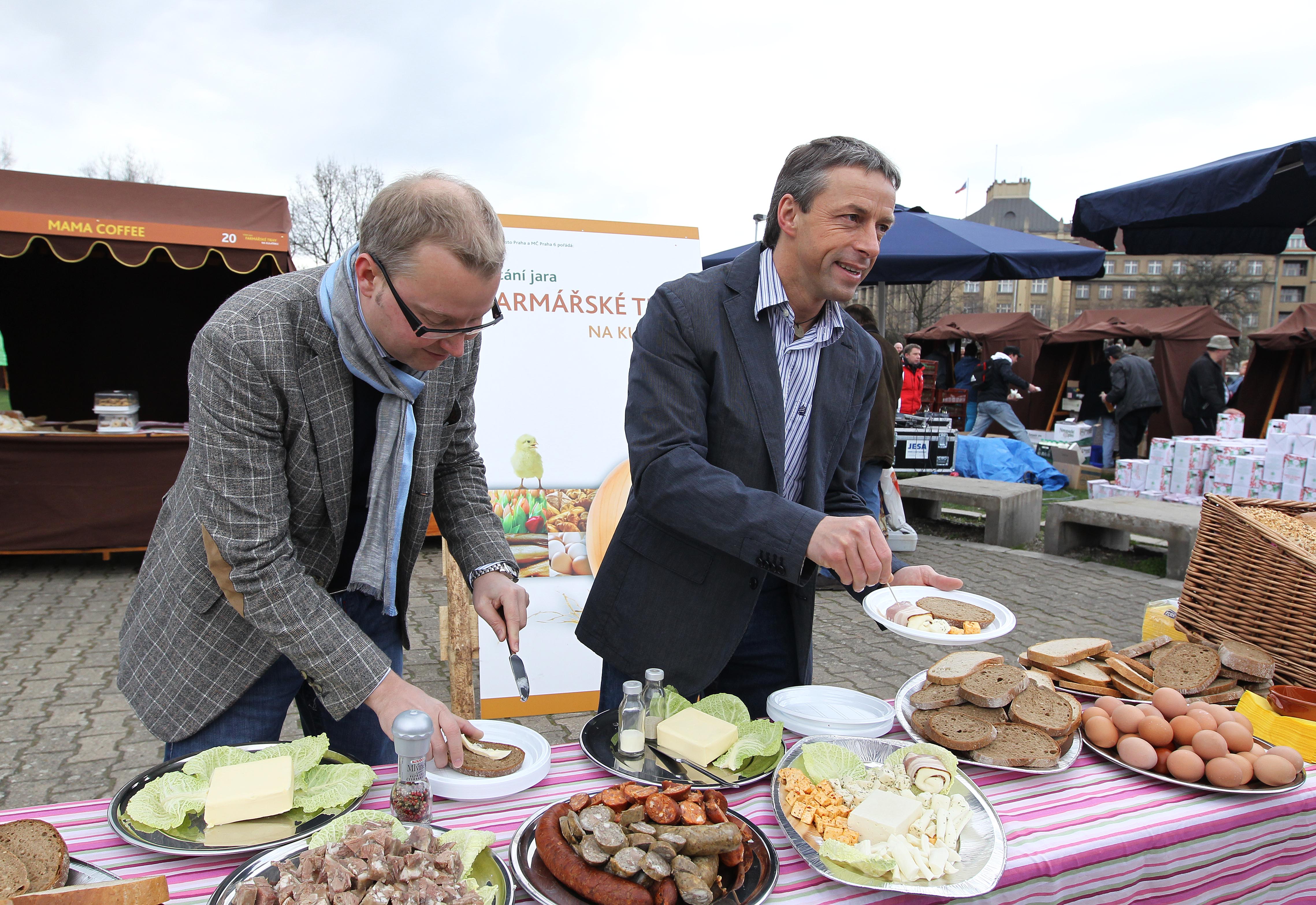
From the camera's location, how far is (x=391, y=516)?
1512 millimetres

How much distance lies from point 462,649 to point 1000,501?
17.8ft

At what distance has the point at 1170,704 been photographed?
1.66m

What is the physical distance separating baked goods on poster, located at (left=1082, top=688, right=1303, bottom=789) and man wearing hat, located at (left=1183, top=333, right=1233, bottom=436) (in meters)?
11.0

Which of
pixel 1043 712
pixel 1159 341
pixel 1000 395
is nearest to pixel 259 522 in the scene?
pixel 1043 712

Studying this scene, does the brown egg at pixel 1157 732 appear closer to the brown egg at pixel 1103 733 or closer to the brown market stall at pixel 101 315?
the brown egg at pixel 1103 733

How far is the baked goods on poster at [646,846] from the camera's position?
3.30 ft

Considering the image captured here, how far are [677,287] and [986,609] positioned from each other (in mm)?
1080

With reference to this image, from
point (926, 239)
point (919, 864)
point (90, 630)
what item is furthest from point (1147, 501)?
point (90, 630)

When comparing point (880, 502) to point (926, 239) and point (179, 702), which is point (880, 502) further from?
point (179, 702)

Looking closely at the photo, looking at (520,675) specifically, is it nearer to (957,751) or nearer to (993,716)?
(957,751)

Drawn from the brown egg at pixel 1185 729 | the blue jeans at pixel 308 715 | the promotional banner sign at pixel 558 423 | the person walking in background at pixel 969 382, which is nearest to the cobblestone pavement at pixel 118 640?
the promotional banner sign at pixel 558 423

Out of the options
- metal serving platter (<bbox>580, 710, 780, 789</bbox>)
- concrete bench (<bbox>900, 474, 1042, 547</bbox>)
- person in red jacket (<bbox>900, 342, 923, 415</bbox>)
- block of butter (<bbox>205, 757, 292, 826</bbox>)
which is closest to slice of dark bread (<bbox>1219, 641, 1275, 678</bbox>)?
metal serving platter (<bbox>580, 710, 780, 789</bbox>)

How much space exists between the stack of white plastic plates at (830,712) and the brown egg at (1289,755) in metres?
0.69

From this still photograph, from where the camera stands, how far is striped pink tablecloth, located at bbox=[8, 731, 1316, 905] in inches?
44.6
